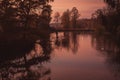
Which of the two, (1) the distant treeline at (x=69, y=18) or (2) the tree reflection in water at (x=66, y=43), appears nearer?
(2) the tree reflection in water at (x=66, y=43)

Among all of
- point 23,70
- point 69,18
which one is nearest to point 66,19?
point 69,18

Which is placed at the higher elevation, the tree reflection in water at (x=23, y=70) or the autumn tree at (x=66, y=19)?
the autumn tree at (x=66, y=19)

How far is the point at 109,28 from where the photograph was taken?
219 feet

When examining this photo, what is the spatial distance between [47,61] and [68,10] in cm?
11986

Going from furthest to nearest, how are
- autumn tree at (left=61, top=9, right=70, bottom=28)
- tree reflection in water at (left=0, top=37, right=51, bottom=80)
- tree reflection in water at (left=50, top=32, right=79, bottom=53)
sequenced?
autumn tree at (left=61, top=9, right=70, bottom=28) < tree reflection in water at (left=50, top=32, right=79, bottom=53) < tree reflection in water at (left=0, top=37, right=51, bottom=80)

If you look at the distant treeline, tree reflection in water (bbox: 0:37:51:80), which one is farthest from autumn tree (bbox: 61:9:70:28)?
tree reflection in water (bbox: 0:37:51:80)

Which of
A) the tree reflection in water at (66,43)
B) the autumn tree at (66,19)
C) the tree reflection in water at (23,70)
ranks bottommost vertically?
the tree reflection in water at (66,43)

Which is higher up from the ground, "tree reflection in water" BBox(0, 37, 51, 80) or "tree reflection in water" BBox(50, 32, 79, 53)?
"tree reflection in water" BBox(0, 37, 51, 80)

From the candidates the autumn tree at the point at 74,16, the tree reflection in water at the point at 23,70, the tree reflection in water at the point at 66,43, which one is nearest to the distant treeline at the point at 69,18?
the autumn tree at the point at 74,16

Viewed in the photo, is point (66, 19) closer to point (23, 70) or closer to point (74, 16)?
point (74, 16)

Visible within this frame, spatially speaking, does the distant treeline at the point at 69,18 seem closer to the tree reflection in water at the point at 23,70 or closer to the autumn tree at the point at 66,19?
the autumn tree at the point at 66,19

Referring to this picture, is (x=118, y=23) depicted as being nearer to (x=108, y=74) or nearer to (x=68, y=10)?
(x=108, y=74)

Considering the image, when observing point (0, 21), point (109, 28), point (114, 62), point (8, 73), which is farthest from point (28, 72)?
point (109, 28)

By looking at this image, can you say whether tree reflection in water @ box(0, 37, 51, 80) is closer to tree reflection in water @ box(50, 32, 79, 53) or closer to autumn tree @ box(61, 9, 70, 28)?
tree reflection in water @ box(50, 32, 79, 53)
